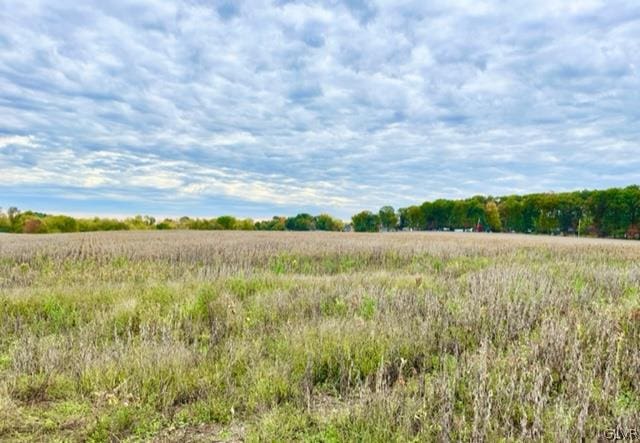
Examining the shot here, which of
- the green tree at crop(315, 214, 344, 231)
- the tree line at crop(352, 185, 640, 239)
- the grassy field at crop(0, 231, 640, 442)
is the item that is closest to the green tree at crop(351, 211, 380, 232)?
the tree line at crop(352, 185, 640, 239)

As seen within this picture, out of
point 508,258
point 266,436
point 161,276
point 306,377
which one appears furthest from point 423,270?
point 266,436

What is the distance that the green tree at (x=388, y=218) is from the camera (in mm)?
103062

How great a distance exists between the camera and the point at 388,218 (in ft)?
340

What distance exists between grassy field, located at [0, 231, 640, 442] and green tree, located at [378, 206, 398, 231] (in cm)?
9491

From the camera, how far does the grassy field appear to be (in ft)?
11.2

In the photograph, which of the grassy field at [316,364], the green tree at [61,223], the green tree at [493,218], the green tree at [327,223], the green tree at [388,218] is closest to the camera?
the grassy field at [316,364]

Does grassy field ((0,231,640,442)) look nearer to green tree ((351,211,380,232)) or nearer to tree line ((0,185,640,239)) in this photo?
tree line ((0,185,640,239))

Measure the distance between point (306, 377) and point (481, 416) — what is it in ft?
5.92

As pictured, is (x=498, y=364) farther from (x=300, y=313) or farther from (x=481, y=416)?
(x=300, y=313)

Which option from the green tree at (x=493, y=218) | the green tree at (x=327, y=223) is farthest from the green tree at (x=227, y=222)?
the green tree at (x=493, y=218)

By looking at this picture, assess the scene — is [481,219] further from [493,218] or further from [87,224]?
[87,224]

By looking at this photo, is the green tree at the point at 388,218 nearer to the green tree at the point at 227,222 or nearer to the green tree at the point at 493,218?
the green tree at the point at 493,218

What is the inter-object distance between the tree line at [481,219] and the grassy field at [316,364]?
6537cm

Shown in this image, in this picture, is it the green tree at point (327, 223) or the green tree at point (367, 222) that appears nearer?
the green tree at point (327, 223)
